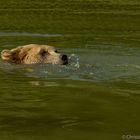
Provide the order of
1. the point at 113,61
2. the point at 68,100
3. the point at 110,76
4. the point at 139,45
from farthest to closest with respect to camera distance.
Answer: the point at 139,45
the point at 113,61
the point at 110,76
the point at 68,100

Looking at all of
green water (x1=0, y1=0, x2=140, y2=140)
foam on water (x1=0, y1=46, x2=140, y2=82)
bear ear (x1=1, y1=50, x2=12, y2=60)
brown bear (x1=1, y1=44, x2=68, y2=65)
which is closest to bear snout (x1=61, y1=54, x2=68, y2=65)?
foam on water (x1=0, y1=46, x2=140, y2=82)

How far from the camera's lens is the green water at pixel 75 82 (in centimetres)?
720

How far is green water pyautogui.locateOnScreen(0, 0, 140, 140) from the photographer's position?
23.6 feet

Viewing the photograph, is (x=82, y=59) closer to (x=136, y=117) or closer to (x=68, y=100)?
(x=68, y=100)

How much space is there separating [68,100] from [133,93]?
1224mm

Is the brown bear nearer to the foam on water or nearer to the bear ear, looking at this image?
the bear ear

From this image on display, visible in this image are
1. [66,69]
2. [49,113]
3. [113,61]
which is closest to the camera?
[49,113]

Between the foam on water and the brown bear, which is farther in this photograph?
the brown bear

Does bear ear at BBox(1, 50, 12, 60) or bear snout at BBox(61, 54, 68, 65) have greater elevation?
bear ear at BBox(1, 50, 12, 60)

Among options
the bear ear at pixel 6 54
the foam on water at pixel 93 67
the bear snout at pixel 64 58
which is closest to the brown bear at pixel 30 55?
the bear ear at pixel 6 54

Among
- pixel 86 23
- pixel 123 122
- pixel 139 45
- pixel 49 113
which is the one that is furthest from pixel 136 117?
A: pixel 86 23

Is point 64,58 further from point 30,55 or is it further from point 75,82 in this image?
point 75,82

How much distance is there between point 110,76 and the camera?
1162 cm

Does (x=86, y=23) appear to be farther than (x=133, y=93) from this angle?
Yes
